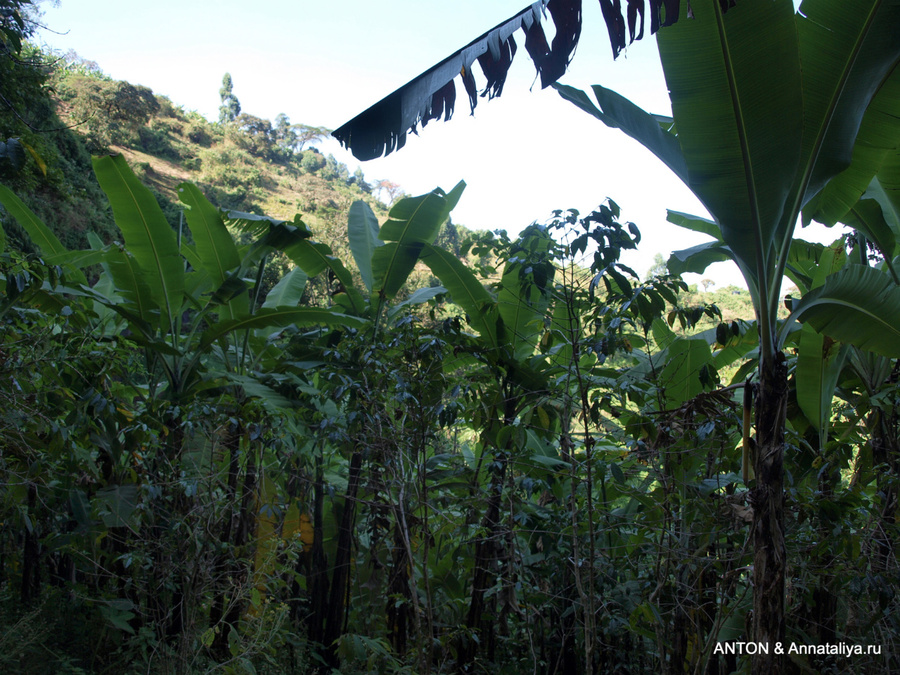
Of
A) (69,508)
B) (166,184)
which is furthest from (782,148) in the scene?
(166,184)

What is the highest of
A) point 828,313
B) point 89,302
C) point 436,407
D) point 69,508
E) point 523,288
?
point 89,302

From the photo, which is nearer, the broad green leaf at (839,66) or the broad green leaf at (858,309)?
the broad green leaf at (839,66)

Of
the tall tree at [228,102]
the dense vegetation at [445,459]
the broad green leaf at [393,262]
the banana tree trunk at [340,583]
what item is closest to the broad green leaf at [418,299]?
the dense vegetation at [445,459]

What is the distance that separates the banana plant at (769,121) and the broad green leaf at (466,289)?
1.69m

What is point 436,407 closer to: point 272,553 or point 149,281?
point 272,553

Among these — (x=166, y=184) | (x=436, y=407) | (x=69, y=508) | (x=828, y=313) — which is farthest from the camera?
A: (x=166, y=184)

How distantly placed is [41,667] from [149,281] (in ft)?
7.20

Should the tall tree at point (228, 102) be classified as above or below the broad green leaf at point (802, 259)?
above

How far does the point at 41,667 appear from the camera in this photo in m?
2.92

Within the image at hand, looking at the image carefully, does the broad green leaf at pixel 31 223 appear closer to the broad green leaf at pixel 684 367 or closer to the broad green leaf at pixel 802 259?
the broad green leaf at pixel 684 367

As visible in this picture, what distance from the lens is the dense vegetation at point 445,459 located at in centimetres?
223

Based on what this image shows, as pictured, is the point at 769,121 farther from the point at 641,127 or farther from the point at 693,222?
the point at 693,222

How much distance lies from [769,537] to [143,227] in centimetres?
361

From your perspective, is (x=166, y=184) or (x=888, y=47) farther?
(x=166, y=184)
